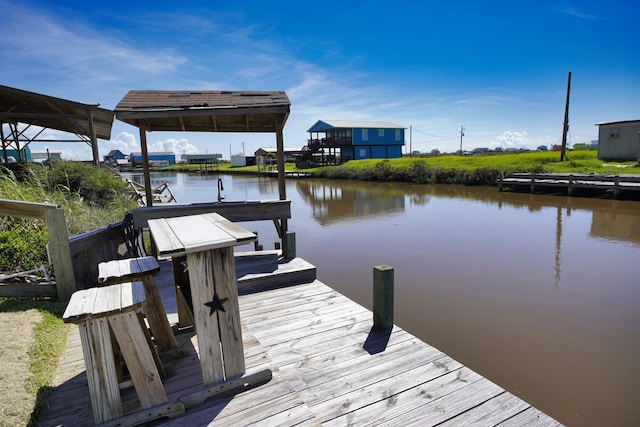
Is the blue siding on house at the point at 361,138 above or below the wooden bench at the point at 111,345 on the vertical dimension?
above

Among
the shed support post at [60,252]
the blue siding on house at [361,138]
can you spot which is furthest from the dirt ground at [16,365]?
the blue siding on house at [361,138]

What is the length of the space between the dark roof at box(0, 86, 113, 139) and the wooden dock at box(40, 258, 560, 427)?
12.7 metres

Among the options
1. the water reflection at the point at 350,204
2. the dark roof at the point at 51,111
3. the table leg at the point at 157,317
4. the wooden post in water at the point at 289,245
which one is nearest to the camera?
the table leg at the point at 157,317

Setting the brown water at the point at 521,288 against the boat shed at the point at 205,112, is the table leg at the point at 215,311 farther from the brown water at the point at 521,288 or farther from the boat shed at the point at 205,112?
the boat shed at the point at 205,112

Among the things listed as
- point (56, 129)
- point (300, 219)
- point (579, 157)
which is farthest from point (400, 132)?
point (56, 129)

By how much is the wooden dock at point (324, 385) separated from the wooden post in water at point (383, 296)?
0.14 m

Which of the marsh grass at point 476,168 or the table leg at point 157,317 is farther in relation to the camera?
the marsh grass at point 476,168

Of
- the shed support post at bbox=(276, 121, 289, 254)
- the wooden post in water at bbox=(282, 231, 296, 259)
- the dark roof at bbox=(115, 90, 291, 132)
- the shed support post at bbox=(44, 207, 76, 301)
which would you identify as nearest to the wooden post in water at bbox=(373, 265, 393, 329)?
the wooden post in water at bbox=(282, 231, 296, 259)

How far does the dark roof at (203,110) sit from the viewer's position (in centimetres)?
610

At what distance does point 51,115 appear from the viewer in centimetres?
1366

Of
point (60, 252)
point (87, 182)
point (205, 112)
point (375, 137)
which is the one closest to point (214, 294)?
point (60, 252)

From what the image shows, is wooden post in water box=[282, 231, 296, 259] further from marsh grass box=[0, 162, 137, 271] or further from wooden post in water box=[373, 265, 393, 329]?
marsh grass box=[0, 162, 137, 271]

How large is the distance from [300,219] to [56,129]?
537 inches

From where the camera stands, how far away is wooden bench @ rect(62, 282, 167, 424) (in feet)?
7.09
